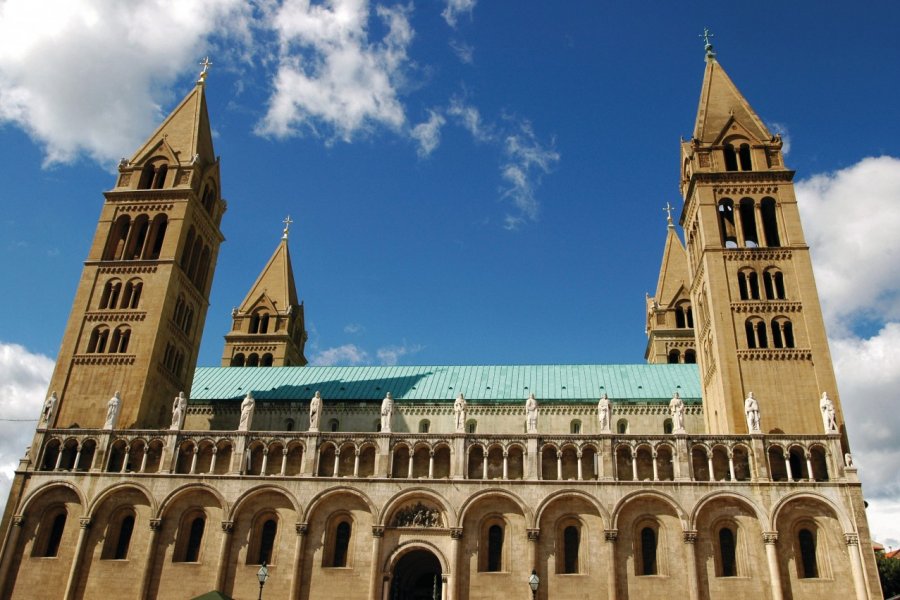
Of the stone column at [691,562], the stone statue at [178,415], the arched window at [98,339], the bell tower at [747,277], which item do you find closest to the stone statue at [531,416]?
the stone column at [691,562]

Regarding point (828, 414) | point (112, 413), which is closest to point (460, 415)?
point (828, 414)

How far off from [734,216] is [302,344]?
42.6 m

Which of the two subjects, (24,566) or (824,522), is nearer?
(824,522)

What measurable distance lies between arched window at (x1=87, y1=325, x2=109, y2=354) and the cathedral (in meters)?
0.17

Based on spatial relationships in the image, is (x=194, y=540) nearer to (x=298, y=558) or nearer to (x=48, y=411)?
(x=298, y=558)

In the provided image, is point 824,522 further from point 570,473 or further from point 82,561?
point 82,561

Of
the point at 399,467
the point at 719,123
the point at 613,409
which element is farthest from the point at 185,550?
the point at 719,123

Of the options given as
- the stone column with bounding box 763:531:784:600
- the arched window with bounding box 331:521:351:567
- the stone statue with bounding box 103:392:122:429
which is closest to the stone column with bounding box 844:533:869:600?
the stone column with bounding box 763:531:784:600

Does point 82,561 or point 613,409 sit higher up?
point 613,409

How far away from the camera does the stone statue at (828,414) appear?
3616 cm

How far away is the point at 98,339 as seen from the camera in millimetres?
44469

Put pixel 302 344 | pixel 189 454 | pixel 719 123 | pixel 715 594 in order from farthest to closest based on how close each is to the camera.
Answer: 1. pixel 302 344
2. pixel 719 123
3. pixel 189 454
4. pixel 715 594

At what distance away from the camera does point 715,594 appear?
33.9 m

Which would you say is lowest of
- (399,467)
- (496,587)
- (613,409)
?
(496,587)
